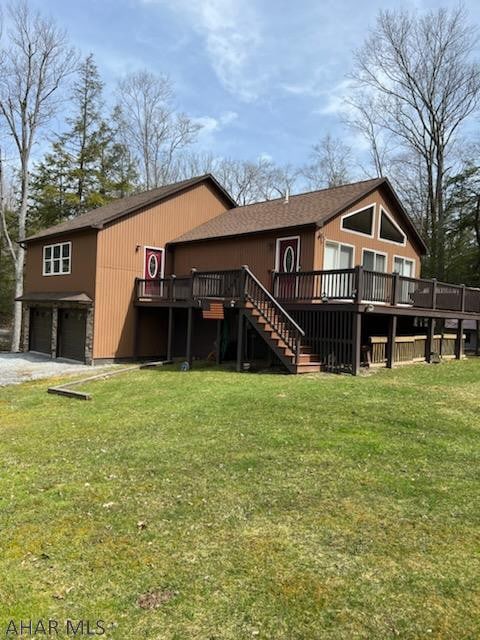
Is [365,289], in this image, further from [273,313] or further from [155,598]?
[155,598]

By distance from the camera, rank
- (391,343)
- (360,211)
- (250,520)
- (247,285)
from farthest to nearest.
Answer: (360,211) → (247,285) → (391,343) → (250,520)

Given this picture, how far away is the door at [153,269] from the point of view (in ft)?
54.1

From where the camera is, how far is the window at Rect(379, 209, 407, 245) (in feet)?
53.0

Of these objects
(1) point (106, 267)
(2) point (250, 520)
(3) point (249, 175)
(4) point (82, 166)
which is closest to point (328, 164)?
(3) point (249, 175)

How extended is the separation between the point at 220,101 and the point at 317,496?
2718 cm

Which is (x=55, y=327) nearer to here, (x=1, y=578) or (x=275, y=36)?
(x=275, y=36)

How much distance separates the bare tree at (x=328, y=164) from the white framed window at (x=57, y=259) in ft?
76.0

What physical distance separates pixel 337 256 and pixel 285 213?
2.37 metres

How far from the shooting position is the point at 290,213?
15.5 m

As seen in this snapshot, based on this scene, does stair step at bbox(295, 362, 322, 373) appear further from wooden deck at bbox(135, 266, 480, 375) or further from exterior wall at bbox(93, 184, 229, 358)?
exterior wall at bbox(93, 184, 229, 358)

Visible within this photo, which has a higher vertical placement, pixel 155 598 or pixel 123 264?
pixel 123 264

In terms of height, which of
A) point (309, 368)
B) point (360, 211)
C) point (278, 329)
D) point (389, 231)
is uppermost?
point (360, 211)

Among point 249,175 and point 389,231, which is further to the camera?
point 249,175

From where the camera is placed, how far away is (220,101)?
2764 centimetres
